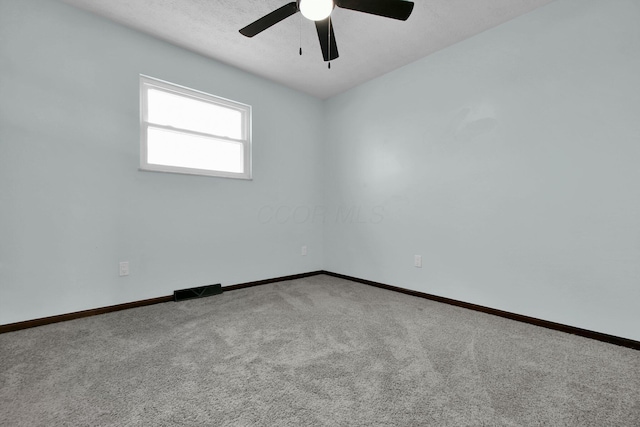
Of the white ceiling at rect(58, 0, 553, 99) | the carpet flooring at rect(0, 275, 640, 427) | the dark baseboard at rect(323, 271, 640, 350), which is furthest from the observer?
the white ceiling at rect(58, 0, 553, 99)

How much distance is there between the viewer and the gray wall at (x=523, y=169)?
185cm

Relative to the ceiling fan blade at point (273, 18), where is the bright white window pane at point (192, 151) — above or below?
below

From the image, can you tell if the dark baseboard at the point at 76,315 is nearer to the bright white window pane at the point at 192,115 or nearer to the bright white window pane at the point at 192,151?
the bright white window pane at the point at 192,151

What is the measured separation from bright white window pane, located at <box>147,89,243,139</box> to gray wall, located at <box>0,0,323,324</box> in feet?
0.55

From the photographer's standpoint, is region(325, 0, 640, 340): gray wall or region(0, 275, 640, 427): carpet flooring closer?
region(0, 275, 640, 427): carpet flooring

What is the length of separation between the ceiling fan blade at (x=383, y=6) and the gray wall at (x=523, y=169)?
1.32 metres

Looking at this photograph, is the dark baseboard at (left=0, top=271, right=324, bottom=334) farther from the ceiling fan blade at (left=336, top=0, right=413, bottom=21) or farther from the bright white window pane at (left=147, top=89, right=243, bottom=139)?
the ceiling fan blade at (left=336, top=0, right=413, bottom=21)

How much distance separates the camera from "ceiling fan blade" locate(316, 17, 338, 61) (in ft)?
5.67

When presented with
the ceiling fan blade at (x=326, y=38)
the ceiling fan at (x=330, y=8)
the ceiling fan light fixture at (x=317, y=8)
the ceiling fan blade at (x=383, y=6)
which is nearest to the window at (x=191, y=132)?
the ceiling fan at (x=330, y=8)

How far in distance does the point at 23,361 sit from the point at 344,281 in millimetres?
2815

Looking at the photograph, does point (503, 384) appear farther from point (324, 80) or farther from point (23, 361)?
point (324, 80)

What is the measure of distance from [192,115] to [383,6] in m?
2.18

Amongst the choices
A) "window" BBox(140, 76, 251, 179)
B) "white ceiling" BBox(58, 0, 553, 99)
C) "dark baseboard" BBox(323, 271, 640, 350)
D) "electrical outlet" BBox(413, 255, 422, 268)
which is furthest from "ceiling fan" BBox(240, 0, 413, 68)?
"dark baseboard" BBox(323, 271, 640, 350)

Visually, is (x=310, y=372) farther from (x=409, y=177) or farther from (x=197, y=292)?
(x=409, y=177)
